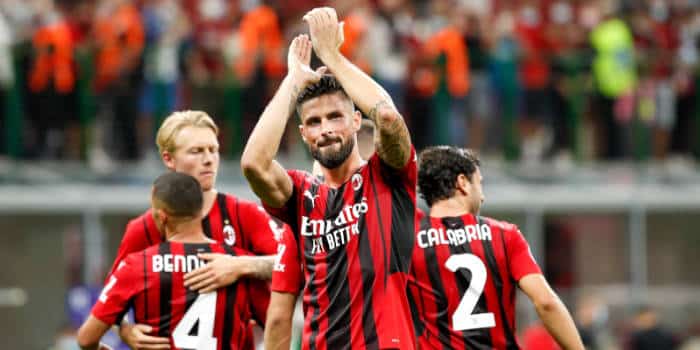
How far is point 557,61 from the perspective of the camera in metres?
18.0

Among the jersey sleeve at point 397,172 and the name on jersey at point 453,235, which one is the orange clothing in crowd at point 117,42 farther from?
the jersey sleeve at point 397,172

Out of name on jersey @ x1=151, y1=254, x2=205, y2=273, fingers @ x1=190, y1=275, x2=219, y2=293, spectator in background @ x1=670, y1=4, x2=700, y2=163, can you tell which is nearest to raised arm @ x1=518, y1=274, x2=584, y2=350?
fingers @ x1=190, y1=275, x2=219, y2=293

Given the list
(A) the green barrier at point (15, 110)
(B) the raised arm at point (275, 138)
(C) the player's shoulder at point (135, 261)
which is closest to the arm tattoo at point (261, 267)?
(C) the player's shoulder at point (135, 261)

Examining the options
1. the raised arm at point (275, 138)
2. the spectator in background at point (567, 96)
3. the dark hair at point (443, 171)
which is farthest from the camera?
the spectator in background at point (567, 96)

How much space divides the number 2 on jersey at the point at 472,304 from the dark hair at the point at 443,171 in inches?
16.9

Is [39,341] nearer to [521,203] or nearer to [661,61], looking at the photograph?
[521,203]

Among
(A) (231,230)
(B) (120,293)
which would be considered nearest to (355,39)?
(A) (231,230)

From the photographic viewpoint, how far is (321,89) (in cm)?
588

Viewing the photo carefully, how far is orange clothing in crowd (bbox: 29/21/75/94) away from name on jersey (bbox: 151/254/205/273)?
970 centimetres

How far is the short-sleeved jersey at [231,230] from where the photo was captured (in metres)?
7.15

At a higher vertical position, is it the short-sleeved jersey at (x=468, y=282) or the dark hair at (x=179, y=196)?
the dark hair at (x=179, y=196)

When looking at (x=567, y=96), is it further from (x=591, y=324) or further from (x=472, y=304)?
(x=472, y=304)

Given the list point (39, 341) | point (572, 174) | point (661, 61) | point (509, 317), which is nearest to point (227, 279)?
point (509, 317)

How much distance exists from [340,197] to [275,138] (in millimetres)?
409
